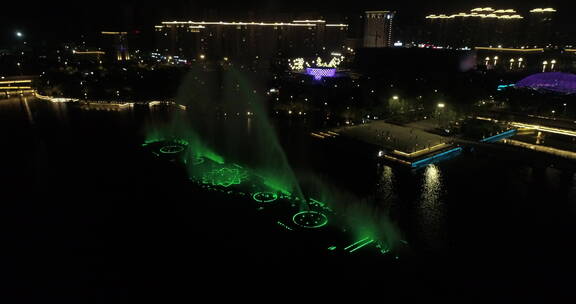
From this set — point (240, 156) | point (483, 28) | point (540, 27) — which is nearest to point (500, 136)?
point (240, 156)

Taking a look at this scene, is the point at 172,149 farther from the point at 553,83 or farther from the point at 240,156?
the point at 553,83

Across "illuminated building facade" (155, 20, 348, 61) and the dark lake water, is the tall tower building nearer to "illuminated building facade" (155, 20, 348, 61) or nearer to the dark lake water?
"illuminated building facade" (155, 20, 348, 61)

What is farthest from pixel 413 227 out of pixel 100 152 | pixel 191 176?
pixel 100 152

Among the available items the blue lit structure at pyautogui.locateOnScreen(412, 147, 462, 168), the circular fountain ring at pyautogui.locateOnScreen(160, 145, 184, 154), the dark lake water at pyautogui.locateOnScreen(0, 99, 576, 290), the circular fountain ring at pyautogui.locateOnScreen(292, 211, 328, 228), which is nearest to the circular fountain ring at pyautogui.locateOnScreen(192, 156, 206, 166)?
the dark lake water at pyautogui.locateOnScreen(0, 99, 576, 290)

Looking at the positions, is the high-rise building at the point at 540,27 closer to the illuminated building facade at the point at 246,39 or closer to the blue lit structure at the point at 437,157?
the illuminated building facade at the point at 246,39

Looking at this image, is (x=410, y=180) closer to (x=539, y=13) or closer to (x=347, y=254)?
(x=347, y=254)

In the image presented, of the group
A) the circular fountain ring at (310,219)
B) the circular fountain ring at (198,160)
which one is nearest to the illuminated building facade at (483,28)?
the circular fountain ring at (198,160)
